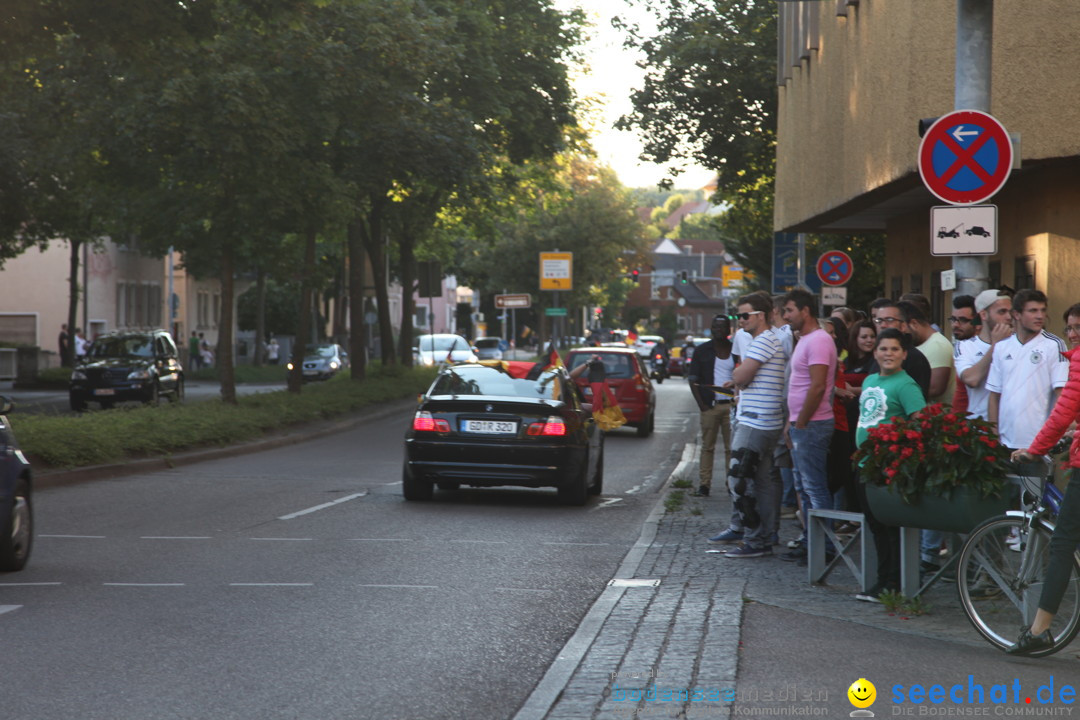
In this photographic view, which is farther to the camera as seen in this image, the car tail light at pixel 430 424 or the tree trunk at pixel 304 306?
the tree trunk at pixel 304 306

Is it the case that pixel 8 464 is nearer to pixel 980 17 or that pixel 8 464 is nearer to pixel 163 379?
pixel 980 17

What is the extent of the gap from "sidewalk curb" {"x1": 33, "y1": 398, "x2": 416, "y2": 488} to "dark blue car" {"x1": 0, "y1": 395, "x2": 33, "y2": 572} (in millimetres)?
6078

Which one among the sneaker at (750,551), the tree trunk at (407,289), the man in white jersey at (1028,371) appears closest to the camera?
the man in white jersey at (1028,371)

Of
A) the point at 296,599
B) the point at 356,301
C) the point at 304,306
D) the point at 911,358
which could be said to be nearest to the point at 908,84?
the point at 911,358

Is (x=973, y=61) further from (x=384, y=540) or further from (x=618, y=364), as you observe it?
(x=618, y=364)

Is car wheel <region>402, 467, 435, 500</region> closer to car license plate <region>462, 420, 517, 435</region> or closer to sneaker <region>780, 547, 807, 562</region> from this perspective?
car license plate <region>462, 420, 517, 435</region>

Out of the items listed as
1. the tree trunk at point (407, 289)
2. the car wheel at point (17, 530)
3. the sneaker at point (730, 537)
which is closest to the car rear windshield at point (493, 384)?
the sneaker at point (730, 537)

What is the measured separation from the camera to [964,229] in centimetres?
987

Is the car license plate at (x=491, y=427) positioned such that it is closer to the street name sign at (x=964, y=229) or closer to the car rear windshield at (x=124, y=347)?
the street name sign at (x=964, y=229)

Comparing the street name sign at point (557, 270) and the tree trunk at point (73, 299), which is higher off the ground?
the street name sign at point (557, 270)

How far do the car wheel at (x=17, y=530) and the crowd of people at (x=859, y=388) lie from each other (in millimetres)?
4809

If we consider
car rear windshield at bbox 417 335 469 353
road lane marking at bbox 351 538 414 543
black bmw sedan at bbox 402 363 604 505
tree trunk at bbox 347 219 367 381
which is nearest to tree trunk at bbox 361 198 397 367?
tree trunk at bbox 347 219 367 381

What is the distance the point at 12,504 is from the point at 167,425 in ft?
37.4

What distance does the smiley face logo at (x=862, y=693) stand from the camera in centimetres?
591
